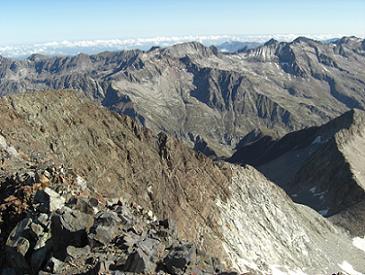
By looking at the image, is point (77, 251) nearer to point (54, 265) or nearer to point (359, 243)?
point (54, 265)

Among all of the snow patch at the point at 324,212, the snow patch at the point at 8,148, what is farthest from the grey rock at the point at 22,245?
the snow patch at the point at 324,212

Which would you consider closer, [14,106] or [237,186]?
[14,106]

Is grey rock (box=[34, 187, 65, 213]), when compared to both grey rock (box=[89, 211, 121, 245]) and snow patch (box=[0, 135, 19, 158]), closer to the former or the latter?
grey rock (box=[89, 211, 121, 245])

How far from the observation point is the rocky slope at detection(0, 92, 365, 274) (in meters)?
27.6

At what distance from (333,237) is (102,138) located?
5604cm

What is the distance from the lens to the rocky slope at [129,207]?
2758cm

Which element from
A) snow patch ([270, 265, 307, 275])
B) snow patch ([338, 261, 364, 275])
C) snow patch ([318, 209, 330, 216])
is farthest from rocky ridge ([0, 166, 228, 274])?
snow patch ([318, 209, 330, 216])

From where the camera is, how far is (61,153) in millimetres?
69188

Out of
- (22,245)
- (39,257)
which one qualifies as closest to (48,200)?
(22,245)

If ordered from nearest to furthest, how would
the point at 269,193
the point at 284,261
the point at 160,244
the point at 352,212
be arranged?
the point at 160,244 < the point at 284,261 < the point at 269,193 < the point at 352,212

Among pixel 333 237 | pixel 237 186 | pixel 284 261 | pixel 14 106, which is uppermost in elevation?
pixel 14 106

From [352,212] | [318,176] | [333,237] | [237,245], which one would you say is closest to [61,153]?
[237,245]

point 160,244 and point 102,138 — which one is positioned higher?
point 160,244

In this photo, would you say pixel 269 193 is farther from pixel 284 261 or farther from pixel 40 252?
pixel 40 252
